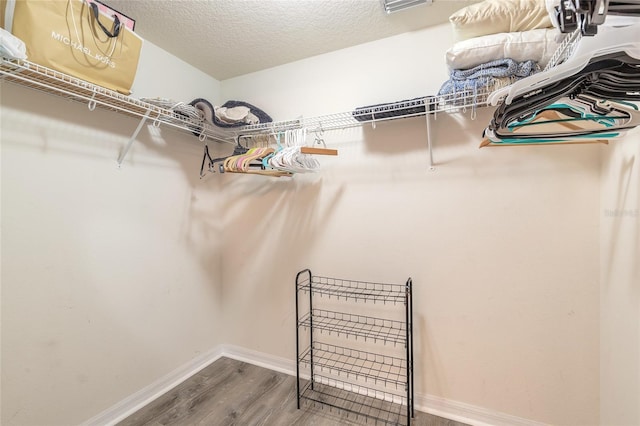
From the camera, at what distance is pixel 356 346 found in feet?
6.57

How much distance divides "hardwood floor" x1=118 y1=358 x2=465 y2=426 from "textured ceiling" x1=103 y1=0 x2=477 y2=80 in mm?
2474

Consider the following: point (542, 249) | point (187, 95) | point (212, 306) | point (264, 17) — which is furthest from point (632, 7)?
point (212, 306)

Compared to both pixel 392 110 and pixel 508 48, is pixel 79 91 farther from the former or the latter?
pixel 508 48

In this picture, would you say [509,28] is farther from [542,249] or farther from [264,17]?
[264,17]

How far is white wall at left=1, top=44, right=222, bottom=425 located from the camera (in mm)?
1371

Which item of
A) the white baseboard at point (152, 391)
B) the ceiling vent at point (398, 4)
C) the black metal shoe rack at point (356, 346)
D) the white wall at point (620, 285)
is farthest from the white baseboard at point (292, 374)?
the ceiling vent at point (398, 4)

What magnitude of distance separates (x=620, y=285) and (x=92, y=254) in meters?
2.69

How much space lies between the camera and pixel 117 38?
142cm

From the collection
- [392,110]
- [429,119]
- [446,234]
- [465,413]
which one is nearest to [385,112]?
[392,110]

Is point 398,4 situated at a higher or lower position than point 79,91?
higher

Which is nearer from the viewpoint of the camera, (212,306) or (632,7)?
(632,7)

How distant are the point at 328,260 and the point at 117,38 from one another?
5.84 ft

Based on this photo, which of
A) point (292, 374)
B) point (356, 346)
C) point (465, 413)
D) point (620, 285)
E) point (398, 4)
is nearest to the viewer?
point (620, 285)

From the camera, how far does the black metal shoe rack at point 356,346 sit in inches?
72.4
